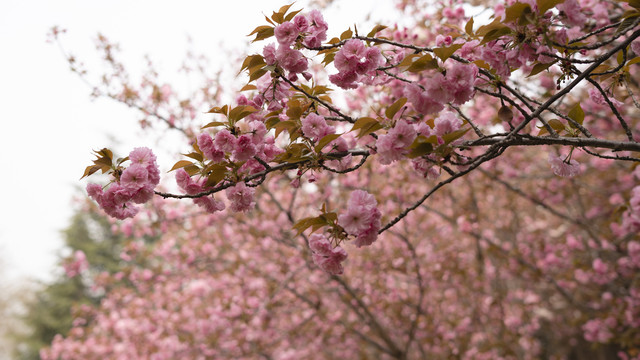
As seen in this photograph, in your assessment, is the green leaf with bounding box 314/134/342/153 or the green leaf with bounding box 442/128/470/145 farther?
the green leaf with bounding box 314/134/342/153

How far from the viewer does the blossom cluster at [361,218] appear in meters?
1.40

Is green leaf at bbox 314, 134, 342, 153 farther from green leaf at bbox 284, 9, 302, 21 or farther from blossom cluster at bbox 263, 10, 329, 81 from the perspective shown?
green leaf at bbox 284, 9, 302, 21

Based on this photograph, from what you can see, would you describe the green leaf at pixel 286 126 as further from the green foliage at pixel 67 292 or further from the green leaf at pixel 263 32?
the green foliage at pixel 67 292

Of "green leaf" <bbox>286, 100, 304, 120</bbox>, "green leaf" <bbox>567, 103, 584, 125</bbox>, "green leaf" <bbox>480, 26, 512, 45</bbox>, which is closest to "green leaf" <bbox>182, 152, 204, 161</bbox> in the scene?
"green leaf" <bbox>286, 100, 304, 120</bbox>

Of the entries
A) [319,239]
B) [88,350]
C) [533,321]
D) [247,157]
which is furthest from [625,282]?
[88,350]

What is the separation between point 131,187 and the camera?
1.43 m

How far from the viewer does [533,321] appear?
283 inches

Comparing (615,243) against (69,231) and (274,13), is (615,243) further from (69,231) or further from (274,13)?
(69,231)

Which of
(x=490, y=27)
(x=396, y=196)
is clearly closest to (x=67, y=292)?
(x=396, y=196)

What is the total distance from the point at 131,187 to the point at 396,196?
343 centimetres

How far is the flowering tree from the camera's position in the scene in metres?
1.41

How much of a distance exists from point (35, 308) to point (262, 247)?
52.2ft

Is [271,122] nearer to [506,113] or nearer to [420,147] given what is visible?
[420,147]

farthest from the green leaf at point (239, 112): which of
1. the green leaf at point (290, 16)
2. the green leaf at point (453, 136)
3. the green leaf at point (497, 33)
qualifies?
the green leaf at point (497, 33)
